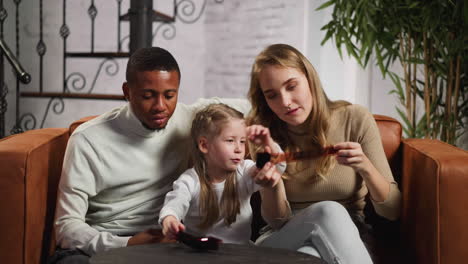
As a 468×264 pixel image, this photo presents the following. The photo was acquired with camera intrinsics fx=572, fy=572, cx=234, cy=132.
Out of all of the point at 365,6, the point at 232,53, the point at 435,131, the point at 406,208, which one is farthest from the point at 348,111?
the point at 232,53

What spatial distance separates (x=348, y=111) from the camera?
70.7 inches

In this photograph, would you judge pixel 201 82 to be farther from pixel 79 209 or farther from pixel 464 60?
pixel 79 209

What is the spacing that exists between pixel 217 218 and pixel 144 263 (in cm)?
51

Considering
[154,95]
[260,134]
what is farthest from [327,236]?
[154,95]

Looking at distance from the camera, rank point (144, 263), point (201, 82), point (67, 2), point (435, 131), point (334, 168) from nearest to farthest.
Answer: point (144, 263)
point (334, 168)
point (435, 131)
point (67, 2)
point (201, 82)

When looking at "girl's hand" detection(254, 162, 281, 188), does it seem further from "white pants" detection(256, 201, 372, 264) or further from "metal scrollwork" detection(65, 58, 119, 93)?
"metal scrollwork" detection(65, 58, 119, 93)

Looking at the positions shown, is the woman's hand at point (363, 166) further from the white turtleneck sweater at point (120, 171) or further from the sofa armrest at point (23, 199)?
the sofa armrest at point (23, 199)

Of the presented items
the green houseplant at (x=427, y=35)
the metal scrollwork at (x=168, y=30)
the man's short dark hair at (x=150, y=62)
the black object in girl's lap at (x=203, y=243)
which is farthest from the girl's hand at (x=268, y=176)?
the metal scrollwork at (x=168, y=30)

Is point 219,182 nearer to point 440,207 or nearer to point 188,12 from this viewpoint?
point 440,207

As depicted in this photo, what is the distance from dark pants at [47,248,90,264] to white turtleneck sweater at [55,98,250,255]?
10 centimetres

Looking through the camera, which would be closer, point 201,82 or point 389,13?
point 389,13

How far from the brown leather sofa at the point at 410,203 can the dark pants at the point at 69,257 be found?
0.07m

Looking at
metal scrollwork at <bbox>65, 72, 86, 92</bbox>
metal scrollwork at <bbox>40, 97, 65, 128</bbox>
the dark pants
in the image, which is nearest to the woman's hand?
the dark pants

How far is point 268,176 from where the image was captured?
1.50 m
